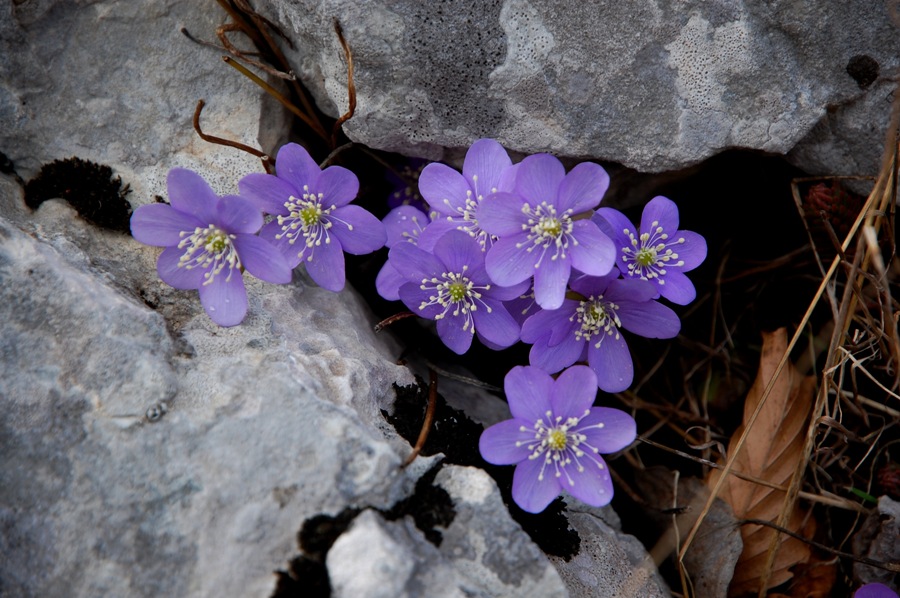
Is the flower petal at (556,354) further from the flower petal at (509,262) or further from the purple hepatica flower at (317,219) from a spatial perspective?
the purple hepatica flower at (317,219)

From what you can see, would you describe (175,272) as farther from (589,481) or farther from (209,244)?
(589,481)

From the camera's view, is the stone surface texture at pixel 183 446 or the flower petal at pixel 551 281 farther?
the flower petal at pixel 551 281

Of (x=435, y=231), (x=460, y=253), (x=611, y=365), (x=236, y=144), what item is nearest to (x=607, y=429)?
(x=611, y=365)

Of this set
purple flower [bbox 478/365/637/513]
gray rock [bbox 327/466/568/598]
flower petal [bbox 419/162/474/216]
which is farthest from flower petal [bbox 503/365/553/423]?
flower petal [bbox 419/162/474/216]

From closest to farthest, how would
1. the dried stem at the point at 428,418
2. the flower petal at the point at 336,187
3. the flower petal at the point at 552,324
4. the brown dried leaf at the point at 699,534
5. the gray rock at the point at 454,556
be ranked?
the gray rock at the point at 454,556, the dried stem at the point at 428,418, the flower petal at the point at 552,324, the flower petal at the point at 336,187, the brown dried leaf at the point at 699,534

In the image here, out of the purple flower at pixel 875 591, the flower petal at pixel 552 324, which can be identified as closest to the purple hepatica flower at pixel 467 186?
the flower petal at pixel 552 324

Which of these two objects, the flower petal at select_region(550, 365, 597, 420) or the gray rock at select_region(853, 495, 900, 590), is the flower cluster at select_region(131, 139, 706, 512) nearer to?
the flower petal at select_region(550, 365, 597, 420)
